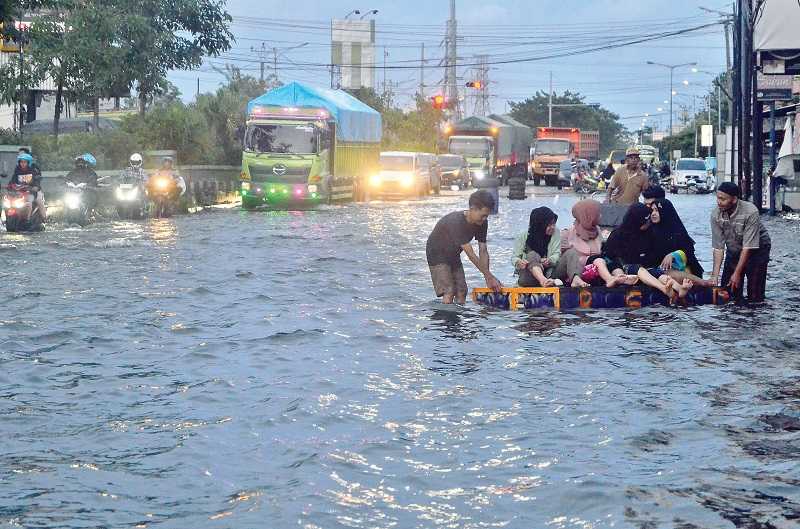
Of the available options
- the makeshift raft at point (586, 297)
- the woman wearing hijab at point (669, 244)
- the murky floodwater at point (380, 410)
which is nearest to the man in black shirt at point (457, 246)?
the makeshift raft at point (586, 297)

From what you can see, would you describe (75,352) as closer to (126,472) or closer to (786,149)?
(126,472)

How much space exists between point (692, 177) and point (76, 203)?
38.4 meters

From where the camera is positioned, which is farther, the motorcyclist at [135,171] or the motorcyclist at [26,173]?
the motorcyclist at [135,171]

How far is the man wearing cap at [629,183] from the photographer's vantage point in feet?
66.6

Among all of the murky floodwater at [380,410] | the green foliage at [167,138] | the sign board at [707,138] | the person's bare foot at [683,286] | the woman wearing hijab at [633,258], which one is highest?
the sign board at [707,138]

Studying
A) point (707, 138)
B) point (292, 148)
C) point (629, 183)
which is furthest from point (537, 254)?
point (707, 138)

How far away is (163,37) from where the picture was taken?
50.0m

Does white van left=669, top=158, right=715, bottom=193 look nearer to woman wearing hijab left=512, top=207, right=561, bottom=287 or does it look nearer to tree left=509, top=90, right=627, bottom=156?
woman wearing hijab left=512, top=207, right=561, bottom=287

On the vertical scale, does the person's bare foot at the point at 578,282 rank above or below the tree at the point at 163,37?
below

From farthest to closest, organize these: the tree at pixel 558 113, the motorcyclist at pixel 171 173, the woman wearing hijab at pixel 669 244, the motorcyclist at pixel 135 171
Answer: the tree at pixel 558 113 → the motorcyclist at pixel 171 173 → the motorcyclist at pixel 135 171 → the woman wearing hijab at pixel 669 244

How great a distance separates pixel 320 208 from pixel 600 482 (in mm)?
34543

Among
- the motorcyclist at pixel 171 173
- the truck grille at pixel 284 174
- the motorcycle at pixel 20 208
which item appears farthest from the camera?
the truck grille at pixel 284 174

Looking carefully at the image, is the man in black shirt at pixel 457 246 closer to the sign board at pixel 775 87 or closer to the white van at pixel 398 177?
the sign board at pixel 775 87

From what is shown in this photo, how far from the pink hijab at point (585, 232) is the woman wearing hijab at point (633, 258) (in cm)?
21
